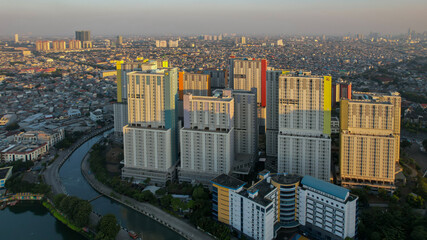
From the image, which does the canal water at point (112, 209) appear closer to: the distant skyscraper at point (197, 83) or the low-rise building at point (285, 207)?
the low-rise building at point (285, 207)

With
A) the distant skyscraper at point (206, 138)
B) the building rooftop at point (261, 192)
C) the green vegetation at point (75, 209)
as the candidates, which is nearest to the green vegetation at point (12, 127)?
the green vegetation at point (75, 209)

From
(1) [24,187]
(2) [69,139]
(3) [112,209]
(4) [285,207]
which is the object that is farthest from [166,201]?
(2) [69,139]

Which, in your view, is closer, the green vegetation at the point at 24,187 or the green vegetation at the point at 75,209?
the green vegetation at the point at 75,209

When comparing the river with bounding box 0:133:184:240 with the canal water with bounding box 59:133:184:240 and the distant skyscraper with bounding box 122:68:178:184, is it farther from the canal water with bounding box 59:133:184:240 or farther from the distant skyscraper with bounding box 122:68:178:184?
the distant skyscraper with bounding box 122:68:178:184

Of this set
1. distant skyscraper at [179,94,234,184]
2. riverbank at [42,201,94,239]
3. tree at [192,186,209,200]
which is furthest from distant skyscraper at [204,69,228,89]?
riverbank at [42,201,94,239]

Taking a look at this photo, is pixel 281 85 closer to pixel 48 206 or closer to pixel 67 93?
pixel 48 206

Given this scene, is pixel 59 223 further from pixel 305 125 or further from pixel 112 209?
pixel 305 125

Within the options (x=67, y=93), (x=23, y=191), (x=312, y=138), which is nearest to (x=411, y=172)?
(x=312, y=138)
